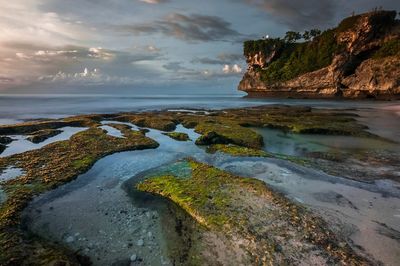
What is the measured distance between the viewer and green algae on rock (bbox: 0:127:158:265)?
9516 millimetres

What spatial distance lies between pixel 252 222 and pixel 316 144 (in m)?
20.1

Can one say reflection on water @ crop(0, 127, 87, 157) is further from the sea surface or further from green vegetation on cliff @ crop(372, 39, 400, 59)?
green vegetation on cliff @ crop(372, 39, 400, 59)

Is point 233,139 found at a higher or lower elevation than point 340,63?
lower

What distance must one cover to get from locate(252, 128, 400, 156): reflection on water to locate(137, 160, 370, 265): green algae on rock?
12004 millimetres

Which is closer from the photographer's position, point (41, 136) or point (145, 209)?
point (145, 209)

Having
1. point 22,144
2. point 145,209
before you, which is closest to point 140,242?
point 145,209

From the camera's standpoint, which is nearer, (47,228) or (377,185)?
(47,228)

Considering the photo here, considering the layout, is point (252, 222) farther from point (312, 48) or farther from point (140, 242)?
point (312, 48)

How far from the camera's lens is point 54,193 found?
52.0 feet

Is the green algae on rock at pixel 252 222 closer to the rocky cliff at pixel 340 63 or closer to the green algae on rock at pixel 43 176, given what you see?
the green algae on rock at pixel 43 176

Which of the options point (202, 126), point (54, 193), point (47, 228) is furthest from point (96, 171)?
point (202, 126)

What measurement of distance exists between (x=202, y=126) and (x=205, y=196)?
2528cm

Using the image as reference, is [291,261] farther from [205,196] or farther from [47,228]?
[47,228]

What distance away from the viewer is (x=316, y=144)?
29.5 meters
